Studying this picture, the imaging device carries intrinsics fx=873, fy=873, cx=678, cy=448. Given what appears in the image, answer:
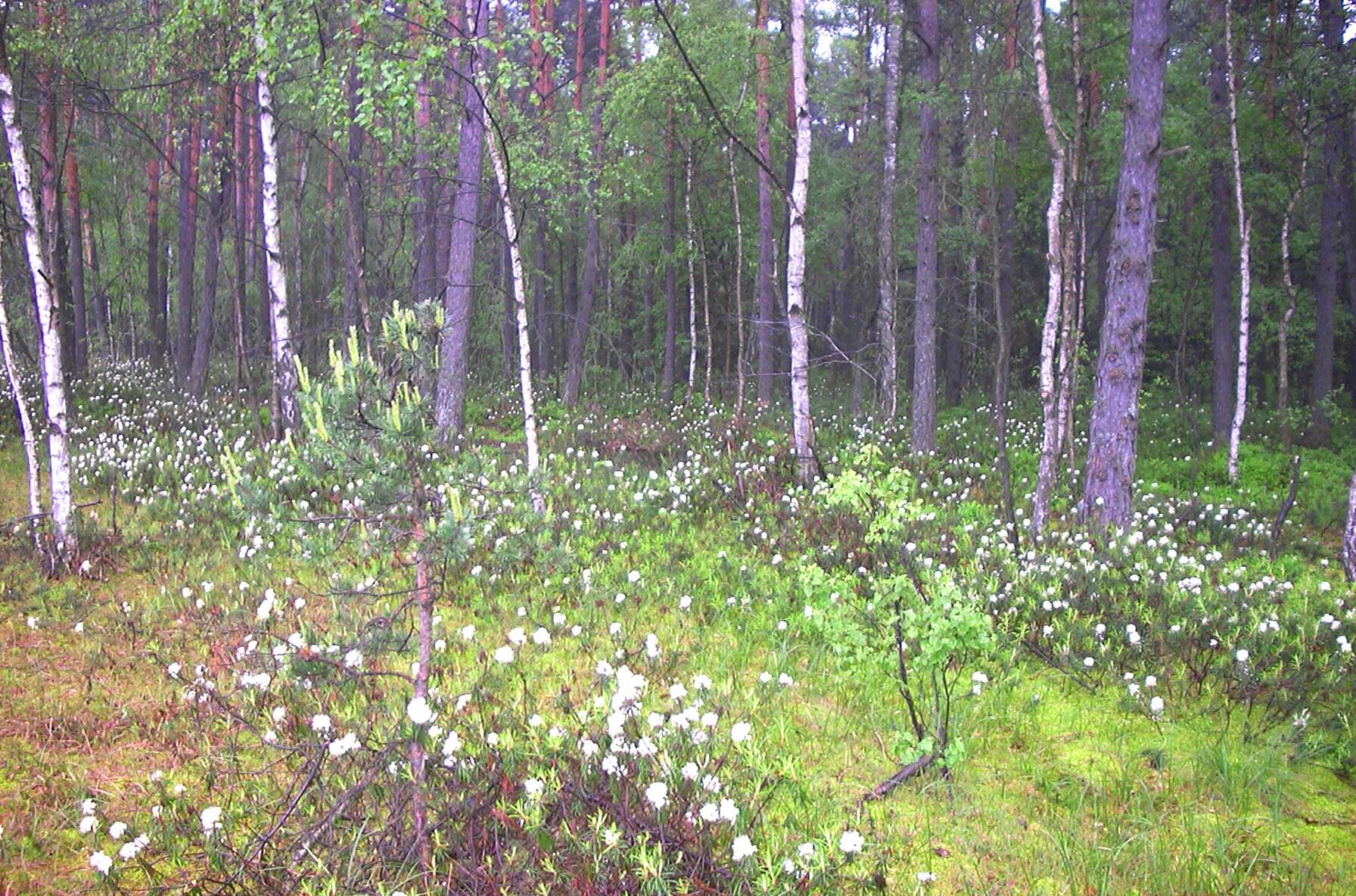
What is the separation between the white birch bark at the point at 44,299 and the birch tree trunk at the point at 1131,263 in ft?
34.8

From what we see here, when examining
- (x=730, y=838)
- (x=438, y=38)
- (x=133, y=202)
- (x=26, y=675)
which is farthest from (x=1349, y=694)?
(x=133, y=202)

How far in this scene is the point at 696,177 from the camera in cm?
2175

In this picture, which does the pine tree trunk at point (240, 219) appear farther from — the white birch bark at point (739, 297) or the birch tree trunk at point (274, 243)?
the white birch bark at point (739, 297)

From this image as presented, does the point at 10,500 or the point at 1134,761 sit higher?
the point at 10,500

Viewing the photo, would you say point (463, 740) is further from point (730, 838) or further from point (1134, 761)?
point (1134, 761)

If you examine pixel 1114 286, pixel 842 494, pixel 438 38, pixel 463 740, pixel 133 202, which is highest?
pixel 133 202

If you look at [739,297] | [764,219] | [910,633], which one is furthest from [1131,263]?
[739,297]

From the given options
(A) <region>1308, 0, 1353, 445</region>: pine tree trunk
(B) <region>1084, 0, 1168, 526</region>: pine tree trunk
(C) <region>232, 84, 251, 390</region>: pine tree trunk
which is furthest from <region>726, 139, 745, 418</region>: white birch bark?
(A) <region>1308, 0, 1353, 445</region>: pine tree trunk

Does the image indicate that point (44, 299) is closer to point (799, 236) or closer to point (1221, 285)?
point (799, 236)

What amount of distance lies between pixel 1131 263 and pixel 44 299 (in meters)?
11.0

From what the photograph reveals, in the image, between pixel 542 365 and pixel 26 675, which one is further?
pixel 542 365

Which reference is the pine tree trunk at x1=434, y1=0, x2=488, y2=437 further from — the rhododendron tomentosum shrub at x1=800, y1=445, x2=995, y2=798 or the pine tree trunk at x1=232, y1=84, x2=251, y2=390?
the rhododendron tomentosum shrub at x1=800, y1=445, x2=995, y2=798

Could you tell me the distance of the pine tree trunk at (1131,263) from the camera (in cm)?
972

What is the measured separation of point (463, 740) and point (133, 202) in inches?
1159
